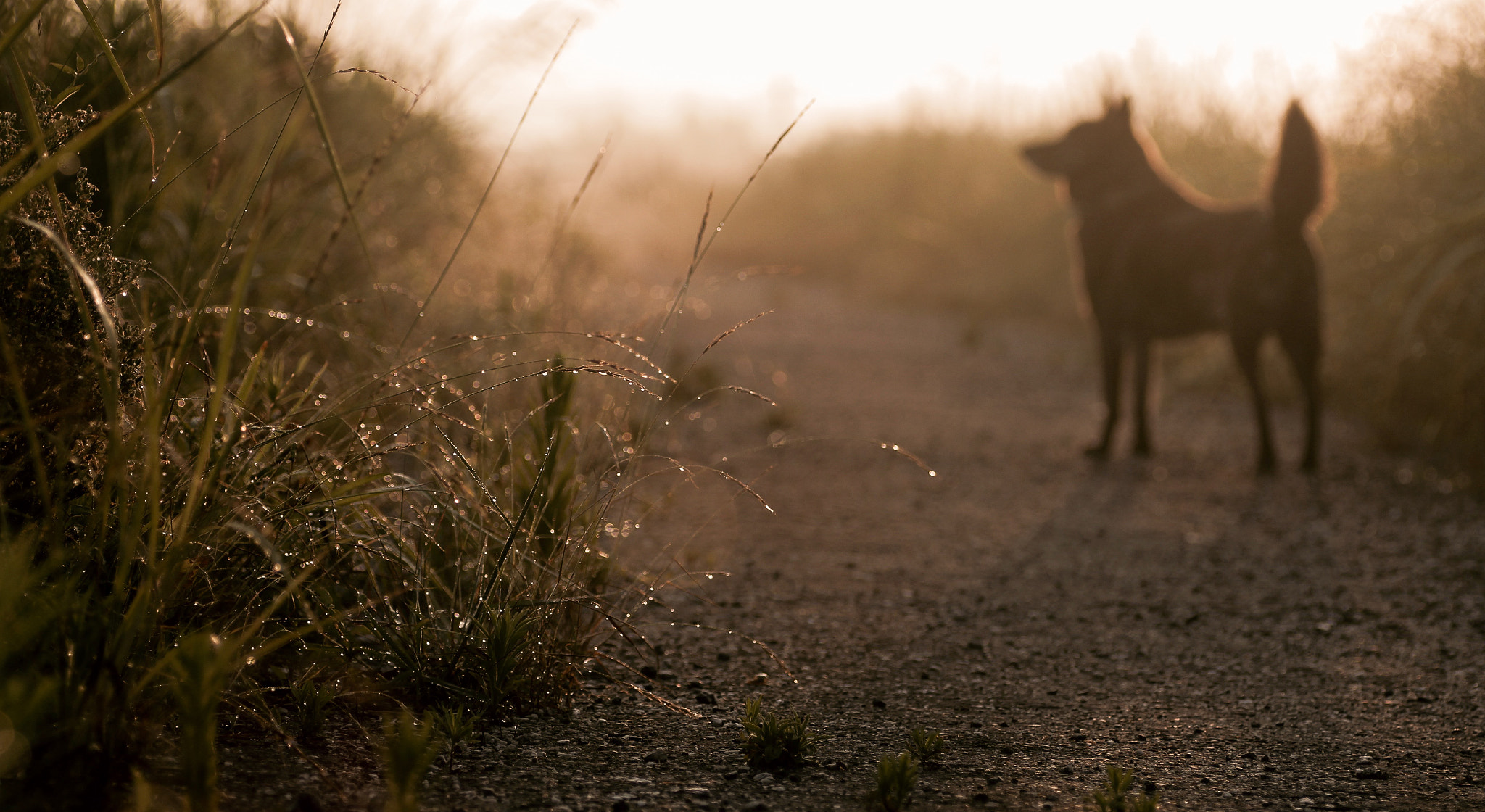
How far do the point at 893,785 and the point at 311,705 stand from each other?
96cm

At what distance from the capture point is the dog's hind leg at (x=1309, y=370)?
4.43m

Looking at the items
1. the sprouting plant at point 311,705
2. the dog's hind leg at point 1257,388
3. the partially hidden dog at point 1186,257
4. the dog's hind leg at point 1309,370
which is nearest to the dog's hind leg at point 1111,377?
the partially hidden dog at point 1186,257

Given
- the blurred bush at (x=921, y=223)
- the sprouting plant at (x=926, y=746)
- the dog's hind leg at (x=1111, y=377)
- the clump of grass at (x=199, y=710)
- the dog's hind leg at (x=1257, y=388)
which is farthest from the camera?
the blurred bush at (x=921, y=223)

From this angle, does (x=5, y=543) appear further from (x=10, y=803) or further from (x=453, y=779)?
(x=453, y=779)

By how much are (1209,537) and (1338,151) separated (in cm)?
391

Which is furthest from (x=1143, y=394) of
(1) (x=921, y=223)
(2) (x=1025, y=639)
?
(1) (x=921, y=223)

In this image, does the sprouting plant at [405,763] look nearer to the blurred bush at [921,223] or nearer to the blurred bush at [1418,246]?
the blurred bush at [1418,246]

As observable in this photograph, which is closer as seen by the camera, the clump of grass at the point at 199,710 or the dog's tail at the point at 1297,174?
the clump of grass at the point at 199,710

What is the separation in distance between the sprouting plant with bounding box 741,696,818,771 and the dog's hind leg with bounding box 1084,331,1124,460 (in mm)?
3589

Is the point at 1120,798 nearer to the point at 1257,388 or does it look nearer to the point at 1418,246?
the point at 1257,388

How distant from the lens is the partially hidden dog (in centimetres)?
434

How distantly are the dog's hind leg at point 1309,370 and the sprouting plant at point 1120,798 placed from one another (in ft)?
11.1

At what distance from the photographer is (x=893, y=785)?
159 cm

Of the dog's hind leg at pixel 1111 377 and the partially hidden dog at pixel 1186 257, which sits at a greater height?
the partially hidden dog at pixel 1186 257
